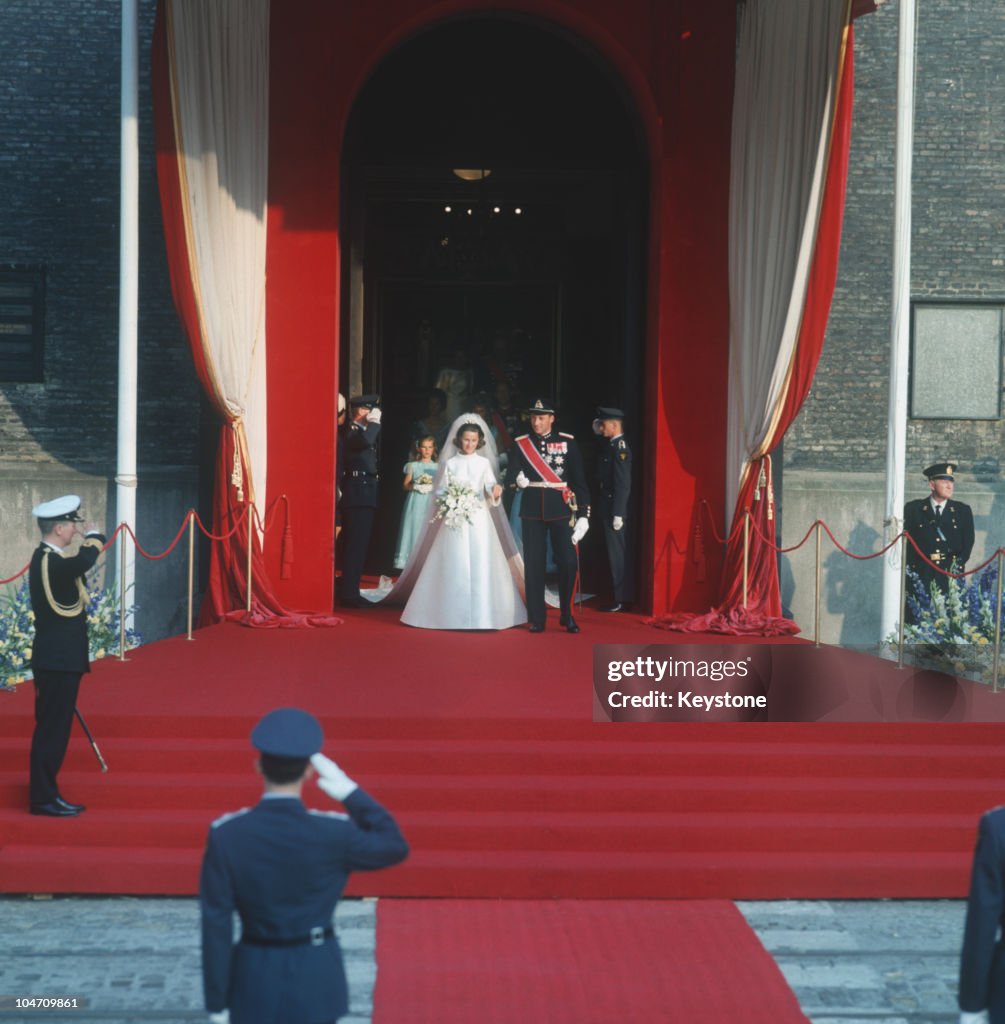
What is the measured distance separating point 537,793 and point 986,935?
11.0 ft

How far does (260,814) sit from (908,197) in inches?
337

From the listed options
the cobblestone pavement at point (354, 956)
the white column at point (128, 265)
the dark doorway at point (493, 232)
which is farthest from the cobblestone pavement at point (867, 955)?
the dark doorway at point (493, 232)

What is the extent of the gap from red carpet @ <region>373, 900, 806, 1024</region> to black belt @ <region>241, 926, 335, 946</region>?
5.16ft

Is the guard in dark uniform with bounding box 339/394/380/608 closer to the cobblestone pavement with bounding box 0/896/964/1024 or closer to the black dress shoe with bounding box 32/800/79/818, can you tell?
the black dress shoe with bounding box 32/800/79/818

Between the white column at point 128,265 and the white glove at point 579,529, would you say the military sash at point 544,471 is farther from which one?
the white column at point 128,265

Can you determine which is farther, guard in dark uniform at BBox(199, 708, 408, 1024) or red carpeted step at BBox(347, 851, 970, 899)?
red carpeted step at BBox(347, 851, 970, 899)

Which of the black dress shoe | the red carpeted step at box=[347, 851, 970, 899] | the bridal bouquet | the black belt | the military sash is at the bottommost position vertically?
the red carpeted step at box=[347, 851, 970, 899]

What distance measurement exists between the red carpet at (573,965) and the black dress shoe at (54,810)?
4.98ft

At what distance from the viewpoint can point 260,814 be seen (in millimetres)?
3076

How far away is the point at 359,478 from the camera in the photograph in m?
10.9

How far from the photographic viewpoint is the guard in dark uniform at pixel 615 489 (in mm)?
11023

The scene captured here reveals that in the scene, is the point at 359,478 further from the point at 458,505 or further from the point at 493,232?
the point at 493,232

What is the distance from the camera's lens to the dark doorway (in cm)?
1182

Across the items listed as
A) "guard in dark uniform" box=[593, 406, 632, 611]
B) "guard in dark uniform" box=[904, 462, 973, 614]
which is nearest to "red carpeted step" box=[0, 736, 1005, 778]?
"guard in dark uniform" box=[593, 406, 632, 611]
